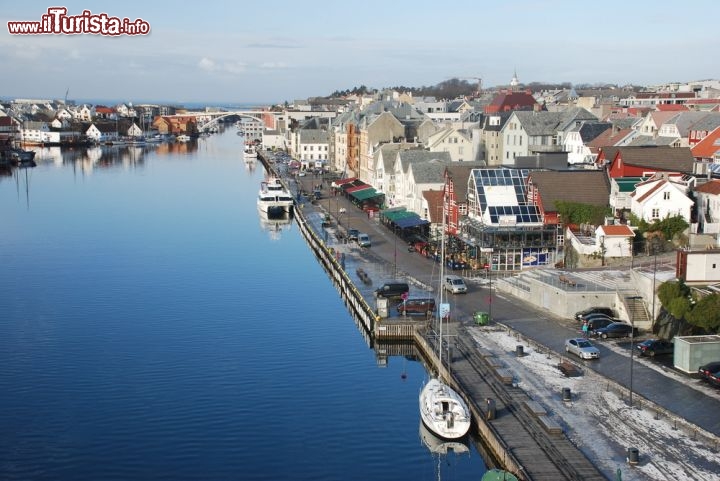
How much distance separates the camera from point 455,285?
3444 centimetres

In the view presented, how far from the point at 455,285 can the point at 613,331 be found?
775cm

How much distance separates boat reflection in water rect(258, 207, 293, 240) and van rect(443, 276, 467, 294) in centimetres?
2378

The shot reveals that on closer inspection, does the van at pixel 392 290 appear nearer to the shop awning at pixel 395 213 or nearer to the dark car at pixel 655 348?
the dark car at pixel 655 348

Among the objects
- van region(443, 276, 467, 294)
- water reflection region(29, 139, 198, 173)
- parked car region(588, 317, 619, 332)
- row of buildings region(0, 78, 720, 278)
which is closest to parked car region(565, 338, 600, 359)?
parked car region(588, 317, 619, 332)

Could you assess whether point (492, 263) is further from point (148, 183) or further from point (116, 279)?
point (148, 183)

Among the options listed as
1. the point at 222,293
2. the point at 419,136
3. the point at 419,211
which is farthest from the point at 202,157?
the point at 222,293

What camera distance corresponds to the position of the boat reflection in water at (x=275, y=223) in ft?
197

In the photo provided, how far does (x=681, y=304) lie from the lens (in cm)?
2672

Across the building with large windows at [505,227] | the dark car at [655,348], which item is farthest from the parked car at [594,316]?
the building with large windows at [505,227]

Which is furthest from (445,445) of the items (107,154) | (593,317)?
(107,154)

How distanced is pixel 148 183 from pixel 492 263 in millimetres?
59060

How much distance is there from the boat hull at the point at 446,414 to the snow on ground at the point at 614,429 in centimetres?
198

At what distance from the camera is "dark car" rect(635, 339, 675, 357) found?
26.0 metres

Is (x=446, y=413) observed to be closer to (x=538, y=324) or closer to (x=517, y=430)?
(x=517, y=430)
